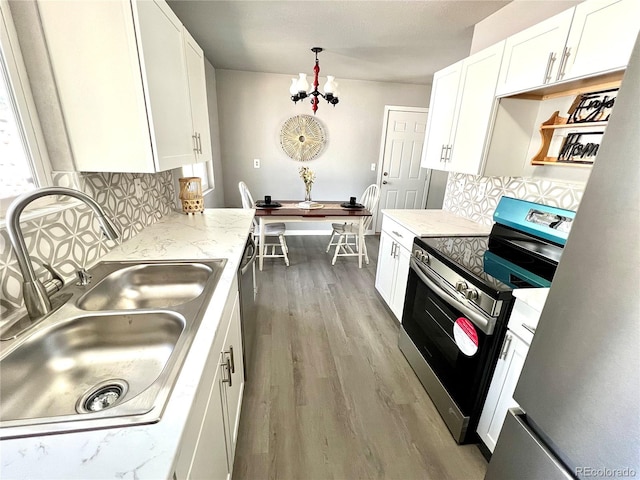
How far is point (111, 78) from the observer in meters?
1.10

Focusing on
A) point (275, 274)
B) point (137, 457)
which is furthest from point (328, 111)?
point (137, 457)

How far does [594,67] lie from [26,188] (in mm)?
2386

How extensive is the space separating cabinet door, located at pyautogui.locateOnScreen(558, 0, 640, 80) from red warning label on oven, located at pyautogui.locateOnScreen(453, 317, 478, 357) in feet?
4.07

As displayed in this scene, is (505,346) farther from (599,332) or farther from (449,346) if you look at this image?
(599,332)

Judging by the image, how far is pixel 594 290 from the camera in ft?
1.93

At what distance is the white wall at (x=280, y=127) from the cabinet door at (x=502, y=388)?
3716mm

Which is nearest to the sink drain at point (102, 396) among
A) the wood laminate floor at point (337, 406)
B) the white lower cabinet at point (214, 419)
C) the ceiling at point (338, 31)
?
the white lower cabinet at point (214, 419)

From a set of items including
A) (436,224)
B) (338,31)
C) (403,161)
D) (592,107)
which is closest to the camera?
(592,107)

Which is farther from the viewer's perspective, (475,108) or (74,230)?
(475,108)

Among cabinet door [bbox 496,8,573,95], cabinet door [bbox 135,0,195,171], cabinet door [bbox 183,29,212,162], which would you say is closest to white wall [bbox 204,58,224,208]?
cabinet door [bbox 183,29,212,162]

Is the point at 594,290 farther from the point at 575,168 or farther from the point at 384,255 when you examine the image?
the point at 384,255

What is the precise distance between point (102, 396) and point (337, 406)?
1.22 metres

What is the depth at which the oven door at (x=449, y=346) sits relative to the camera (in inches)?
50.1

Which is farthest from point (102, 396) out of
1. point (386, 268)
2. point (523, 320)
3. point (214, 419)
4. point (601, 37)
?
point (601, 37)
